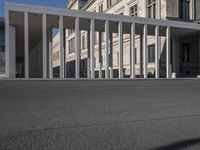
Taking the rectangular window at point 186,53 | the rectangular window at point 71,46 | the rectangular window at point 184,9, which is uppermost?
the rectangular window at point 184,9

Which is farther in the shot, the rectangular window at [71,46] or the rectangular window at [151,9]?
the rectangular window at [71,46]

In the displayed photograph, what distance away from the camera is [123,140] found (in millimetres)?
6066

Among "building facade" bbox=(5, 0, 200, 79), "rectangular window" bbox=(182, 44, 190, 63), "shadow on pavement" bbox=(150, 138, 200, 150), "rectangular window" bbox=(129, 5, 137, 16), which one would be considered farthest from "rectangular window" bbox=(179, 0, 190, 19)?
"shadow on pavement" bbox=(150, 138, 200, 150)

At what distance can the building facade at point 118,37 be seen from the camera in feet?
82.5

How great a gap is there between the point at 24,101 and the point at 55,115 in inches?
106

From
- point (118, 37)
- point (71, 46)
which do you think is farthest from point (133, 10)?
point (71, 46)

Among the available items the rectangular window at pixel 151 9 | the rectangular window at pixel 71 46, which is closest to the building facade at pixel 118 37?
the rectangular window at pixel 151 9

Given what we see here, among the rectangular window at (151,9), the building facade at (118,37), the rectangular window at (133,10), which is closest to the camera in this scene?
the building facade at (118,37)

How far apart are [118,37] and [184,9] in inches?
602

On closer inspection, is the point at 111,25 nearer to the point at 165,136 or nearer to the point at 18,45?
the point at 18,45

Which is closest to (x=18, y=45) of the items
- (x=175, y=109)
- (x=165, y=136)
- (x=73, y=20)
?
(x=73, y=20)

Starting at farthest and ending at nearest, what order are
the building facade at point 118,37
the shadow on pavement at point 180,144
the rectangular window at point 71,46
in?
the rectangular window at point 71,46, the building facade at point 118,37, the shadow on pavement at point 180,144

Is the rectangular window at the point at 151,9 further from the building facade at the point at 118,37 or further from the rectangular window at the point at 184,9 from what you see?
the rectangular window at the point at 184,9

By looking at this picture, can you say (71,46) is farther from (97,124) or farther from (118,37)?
(97,124)
